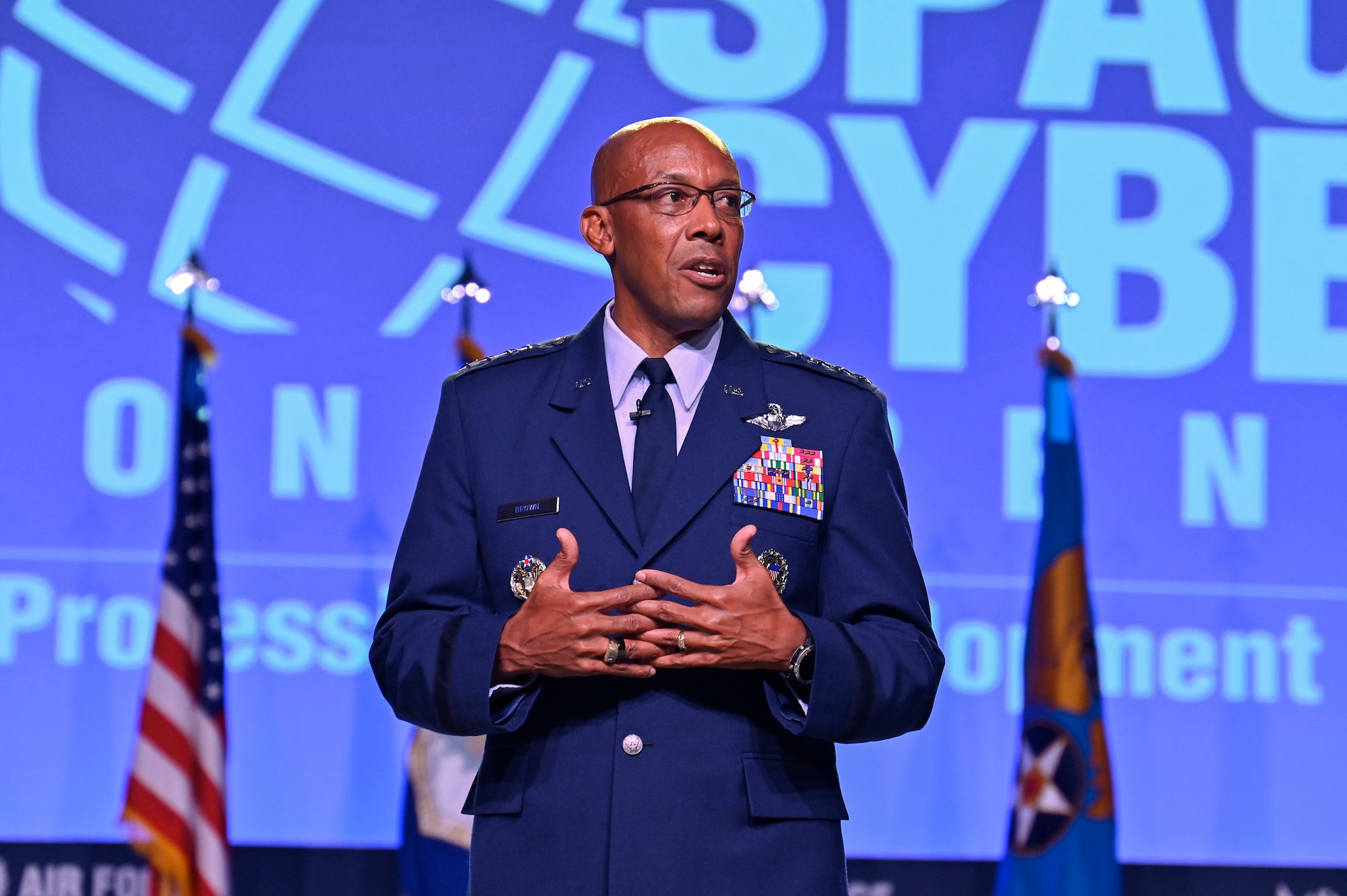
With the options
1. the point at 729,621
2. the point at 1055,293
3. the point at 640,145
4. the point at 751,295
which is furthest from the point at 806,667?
the point at 1055,293

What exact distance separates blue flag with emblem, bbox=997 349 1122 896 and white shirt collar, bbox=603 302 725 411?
214cm

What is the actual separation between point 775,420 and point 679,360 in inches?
5.6

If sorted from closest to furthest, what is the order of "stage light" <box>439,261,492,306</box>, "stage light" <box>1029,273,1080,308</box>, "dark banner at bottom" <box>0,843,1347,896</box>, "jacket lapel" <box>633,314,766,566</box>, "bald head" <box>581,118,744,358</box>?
1. "jacket lapel" <box>633,314,766,566</box>
2. "bald head" <box>581,118,744,358</box>
3. "stage light" <box>439,261,492,306</box>
4. "stage light" <box>1029,273,1080,308</box>
5. "dark banner at bottom" <box>0,843,1347,896</box>

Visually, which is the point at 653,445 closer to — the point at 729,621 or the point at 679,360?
the point at 679,360

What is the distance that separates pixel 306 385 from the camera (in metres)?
Answer: 3.84

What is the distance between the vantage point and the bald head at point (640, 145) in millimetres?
1697

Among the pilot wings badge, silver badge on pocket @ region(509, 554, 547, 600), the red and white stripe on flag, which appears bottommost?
the red and white stripe on flag

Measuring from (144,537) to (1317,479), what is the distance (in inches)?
128

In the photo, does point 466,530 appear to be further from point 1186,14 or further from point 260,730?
point 1186,14

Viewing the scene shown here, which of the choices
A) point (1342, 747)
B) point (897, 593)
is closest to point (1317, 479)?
point (1342, 747)

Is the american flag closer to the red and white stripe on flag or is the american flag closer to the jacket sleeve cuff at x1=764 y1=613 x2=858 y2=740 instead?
the red and white stripe on flag

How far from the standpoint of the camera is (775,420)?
163 cm

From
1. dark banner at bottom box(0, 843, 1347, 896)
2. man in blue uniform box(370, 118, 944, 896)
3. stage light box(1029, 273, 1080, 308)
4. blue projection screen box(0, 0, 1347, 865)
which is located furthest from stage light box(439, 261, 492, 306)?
man in blue uniform box(370, 118, 944, 896)

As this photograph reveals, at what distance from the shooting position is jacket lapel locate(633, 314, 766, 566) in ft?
5.01
